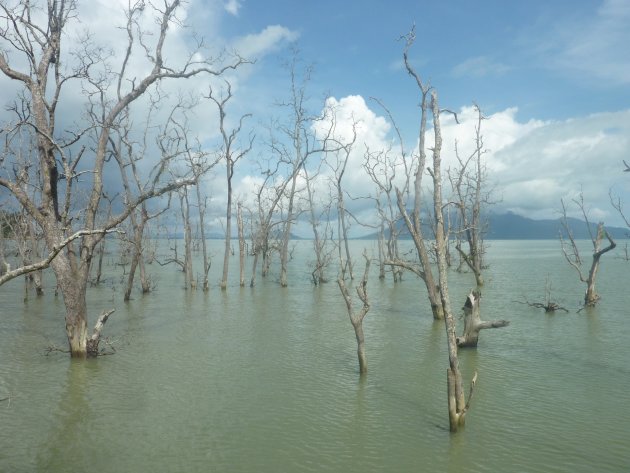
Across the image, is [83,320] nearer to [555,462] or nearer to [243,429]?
[243,429]

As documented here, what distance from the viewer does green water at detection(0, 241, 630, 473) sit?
23.9ft

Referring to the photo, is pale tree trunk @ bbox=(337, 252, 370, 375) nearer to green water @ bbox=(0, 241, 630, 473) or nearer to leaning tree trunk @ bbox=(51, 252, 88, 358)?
green water @ bbox=(0, 241, 630, 473)

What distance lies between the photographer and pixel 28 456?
285 inches

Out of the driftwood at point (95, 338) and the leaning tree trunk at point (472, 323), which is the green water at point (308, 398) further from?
the leaning tree trunk at point (472, 323)

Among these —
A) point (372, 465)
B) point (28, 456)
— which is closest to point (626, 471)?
point (372, 465)

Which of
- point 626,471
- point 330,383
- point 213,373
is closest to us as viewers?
point 626,471

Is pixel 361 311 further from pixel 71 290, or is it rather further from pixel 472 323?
pixel 71 290

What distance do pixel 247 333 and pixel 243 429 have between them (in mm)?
8355

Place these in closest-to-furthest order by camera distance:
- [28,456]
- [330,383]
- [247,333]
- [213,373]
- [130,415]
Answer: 1. [28,456]
2. [130,415]
3. [330,383]
4. [213,373]
5. [247,333]

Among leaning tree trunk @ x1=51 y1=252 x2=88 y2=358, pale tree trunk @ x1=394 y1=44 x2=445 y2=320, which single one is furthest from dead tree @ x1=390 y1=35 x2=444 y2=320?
leaning tree trunk @ x1=51 y1=252 x2=88 y2=358

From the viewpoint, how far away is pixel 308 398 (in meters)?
9.90

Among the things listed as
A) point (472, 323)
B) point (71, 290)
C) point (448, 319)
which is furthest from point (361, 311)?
point (71, 290)

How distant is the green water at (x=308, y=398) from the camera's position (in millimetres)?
7289

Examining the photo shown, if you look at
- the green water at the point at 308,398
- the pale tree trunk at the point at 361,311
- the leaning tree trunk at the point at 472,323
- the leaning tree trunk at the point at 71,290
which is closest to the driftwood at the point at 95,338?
the green water at the point at 308,398
